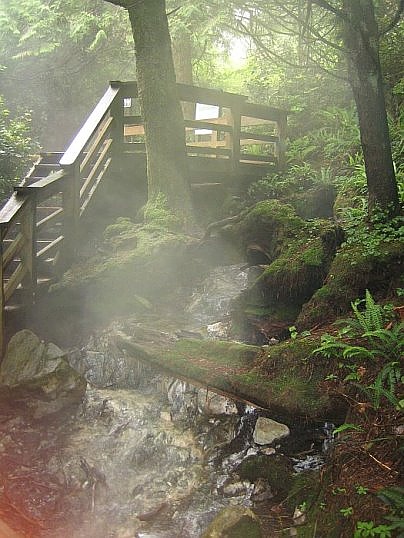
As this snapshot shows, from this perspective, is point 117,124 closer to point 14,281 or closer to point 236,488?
point 14,281

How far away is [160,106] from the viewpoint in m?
8.53

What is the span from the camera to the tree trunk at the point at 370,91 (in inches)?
221

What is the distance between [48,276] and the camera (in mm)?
7309

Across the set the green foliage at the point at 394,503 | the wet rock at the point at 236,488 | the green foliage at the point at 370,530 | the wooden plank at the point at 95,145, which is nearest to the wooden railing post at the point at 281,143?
the wooden plank at the point at 95,145

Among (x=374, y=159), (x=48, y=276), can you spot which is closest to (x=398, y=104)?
(x=374, y=159)

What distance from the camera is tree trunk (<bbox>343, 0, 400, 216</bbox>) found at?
5.61 metres

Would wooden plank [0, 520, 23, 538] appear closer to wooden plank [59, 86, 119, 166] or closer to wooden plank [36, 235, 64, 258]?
wooden plank [36, 235, 64, 258]

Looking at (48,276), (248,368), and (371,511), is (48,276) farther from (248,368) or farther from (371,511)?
(371,511)

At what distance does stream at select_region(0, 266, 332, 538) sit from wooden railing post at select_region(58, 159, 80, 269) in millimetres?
2641

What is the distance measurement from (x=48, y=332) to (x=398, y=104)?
29.5 ft

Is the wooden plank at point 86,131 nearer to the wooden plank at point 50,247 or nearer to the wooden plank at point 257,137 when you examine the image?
the wooden plank at point 50,247

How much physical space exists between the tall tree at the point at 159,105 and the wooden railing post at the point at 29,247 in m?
2.80

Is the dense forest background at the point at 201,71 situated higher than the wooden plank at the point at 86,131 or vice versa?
the dense forest background at the point at 201,71

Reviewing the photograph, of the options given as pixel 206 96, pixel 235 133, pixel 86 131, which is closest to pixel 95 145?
pixel 86 131
